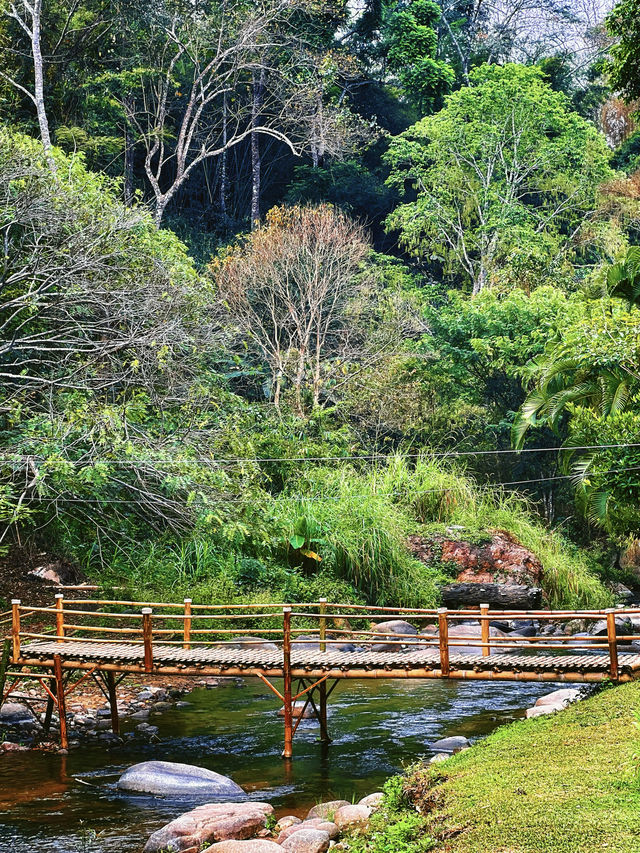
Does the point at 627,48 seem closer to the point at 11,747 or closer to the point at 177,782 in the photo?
the point at 177,782

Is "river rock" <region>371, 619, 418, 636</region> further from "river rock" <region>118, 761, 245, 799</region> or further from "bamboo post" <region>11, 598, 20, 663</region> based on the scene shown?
"river rock" <region>118, 761, 245, 799</region>

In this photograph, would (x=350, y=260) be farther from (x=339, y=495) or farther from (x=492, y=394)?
(x=339, y=495)

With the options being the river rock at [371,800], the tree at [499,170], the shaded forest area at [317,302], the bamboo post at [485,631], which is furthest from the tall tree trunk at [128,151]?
the river rock at [371,800]

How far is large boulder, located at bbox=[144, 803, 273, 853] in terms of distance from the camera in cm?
826

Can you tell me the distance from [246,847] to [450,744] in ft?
14.3

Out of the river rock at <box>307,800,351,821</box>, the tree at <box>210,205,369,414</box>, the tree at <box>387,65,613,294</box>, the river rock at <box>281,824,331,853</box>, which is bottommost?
the river rock at <box>307,800,351,821</box>

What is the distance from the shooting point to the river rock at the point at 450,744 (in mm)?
11359

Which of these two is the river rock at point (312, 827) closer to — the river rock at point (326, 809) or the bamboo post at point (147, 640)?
the river rock at point (326, 809)

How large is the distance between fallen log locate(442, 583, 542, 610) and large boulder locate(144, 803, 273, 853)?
11986mm

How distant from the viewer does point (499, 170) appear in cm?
3272

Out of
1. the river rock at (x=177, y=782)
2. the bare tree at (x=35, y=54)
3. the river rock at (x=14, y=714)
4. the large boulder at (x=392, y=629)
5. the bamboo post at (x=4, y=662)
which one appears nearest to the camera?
the river rock at (x=177, y=782)

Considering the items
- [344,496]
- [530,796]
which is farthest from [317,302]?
[530,796]

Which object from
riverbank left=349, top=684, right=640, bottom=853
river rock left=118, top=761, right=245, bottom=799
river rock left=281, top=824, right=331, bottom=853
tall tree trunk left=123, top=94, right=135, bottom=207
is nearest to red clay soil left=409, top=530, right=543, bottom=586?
river rock left=118, top=761, right=245, bottom=799

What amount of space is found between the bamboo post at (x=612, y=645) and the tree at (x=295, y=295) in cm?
1490
